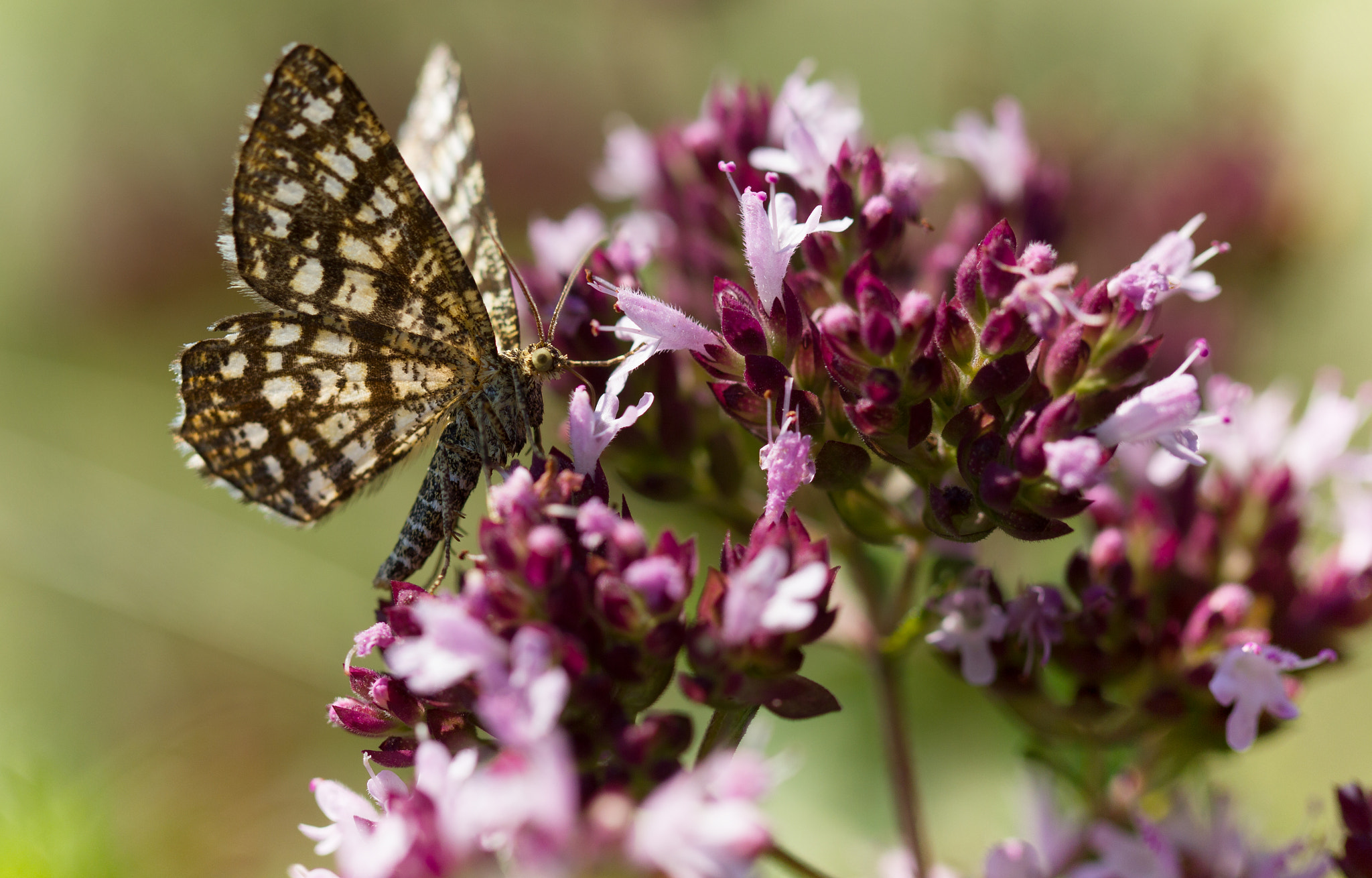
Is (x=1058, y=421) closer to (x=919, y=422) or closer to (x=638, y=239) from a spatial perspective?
(x=919, y=422)

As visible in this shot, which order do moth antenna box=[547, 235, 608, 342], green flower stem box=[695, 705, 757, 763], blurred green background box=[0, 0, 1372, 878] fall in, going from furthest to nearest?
1. blurred green background box=[0, 0, 1372, 878]
2. moth antenna box=[547, 235, 608, 342]
3. green flower stem box=[695, 705, 757, 763]

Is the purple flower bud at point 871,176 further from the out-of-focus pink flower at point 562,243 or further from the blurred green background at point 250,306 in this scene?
the blurred green background at point 250,306

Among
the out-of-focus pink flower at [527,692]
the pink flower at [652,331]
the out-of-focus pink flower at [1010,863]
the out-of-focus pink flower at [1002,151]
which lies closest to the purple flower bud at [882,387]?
the pink flower at [652,331]

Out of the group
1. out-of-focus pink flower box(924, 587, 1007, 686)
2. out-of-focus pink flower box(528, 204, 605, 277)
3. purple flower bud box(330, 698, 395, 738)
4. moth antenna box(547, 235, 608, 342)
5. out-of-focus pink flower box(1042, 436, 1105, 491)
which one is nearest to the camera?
out-of-focus pink flower box(1042, 436, 1105, 491)

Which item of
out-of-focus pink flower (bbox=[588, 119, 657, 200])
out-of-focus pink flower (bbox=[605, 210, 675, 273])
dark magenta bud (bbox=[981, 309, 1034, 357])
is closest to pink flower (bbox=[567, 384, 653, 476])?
out-of-focus pink flower (bbox=[605, 210, 675, 273])

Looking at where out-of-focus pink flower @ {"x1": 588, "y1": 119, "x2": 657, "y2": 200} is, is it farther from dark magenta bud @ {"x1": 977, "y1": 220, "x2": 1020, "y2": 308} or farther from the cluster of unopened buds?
dark magenta bud @ {"x1": 977, "y1": 220, "x2": 1020, "y2": 308}
